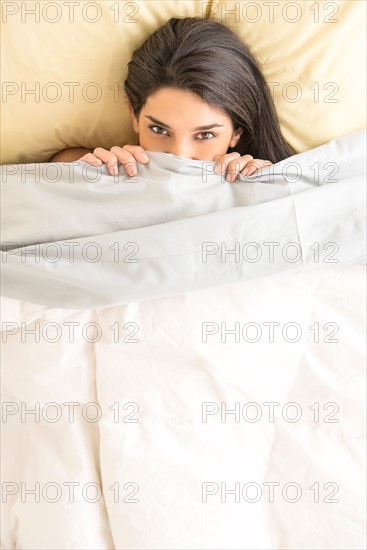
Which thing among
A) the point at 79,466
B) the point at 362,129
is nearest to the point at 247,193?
the point at 362,129

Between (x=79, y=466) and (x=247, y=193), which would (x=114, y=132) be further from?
(x=79, y=466)

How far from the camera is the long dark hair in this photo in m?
1.20

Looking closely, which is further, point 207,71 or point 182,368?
point 207,71

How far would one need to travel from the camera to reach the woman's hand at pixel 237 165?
1176 mm

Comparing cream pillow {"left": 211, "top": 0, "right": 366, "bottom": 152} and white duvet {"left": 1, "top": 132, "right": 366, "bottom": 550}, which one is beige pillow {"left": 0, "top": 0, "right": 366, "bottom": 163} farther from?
white duvet {"left": 1, "top": 132, "right": 366, "bottom": 550}

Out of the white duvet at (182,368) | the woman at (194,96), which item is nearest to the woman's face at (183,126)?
the woman at (194,96)

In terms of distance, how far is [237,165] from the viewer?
1188mm

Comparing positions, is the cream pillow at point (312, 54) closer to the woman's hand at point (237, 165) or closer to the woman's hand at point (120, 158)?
the woman's hand at point (237, 165)

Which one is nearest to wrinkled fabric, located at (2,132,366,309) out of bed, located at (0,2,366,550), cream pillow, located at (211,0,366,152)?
bed, located at (0,2,366,550)

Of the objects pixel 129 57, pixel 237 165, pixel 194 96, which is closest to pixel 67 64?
pixel 129 57

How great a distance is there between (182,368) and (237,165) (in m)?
0.37

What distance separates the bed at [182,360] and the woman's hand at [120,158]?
0.02m

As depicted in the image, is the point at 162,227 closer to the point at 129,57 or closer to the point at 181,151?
the point at 181,151

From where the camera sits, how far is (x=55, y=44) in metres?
1.22
